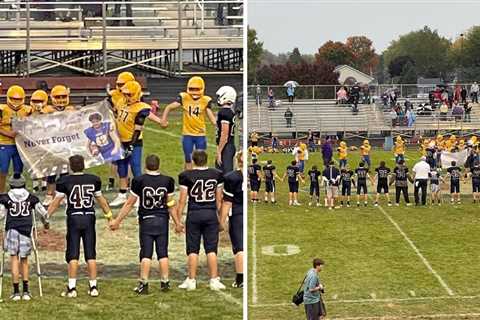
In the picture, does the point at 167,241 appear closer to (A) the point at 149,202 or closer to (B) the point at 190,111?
(A) the point at 149,202

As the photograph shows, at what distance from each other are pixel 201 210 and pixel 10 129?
3.87 feet

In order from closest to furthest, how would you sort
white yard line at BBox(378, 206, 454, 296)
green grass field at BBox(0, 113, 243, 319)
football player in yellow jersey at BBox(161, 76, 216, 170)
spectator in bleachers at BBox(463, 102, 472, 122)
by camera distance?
green grass field at BBox(0, 113, 243, 319) < football player in yellow jersey at BBox(161, 76, 216, 170) < white yard line at BBox(378, 206, 454, 296) < spectator in bleachers at BBox(463, 102, 472, 122)

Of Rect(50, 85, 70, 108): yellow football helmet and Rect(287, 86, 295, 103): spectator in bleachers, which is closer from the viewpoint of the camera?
Rect(50, 85, 70, 108): yellow football helmet

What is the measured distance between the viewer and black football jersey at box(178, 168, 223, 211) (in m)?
4.80

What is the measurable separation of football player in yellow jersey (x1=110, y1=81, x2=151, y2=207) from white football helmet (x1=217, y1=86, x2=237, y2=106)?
1.37ft

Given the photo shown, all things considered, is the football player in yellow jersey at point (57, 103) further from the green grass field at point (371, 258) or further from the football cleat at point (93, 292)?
the green grass field at point (371, 258)

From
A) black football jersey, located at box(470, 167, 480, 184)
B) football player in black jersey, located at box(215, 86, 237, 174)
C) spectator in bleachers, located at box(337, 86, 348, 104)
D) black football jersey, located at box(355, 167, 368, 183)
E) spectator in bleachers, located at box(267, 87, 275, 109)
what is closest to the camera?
football player in black jersey, located at box(215, 86, 237, 174)

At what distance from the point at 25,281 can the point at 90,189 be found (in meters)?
0.60

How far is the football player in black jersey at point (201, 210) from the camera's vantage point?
4.80 metres

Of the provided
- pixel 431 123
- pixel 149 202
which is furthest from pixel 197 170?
pixel 431 123

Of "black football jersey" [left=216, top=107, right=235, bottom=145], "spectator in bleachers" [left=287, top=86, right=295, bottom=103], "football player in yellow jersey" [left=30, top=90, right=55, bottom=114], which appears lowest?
"black football jersey" [left=216, top=107, right=235, bottom=145]

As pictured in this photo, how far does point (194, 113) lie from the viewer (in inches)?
200

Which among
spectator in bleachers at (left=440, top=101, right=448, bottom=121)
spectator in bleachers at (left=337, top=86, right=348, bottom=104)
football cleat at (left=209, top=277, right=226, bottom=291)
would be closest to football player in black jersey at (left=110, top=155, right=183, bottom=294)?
football cleat at (left=209, top=277, right=226, bottom=291)

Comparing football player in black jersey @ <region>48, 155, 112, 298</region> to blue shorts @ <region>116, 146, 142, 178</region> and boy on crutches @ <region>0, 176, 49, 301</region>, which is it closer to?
boy on crutches @ <region>0, 176, 49, 301</region>
